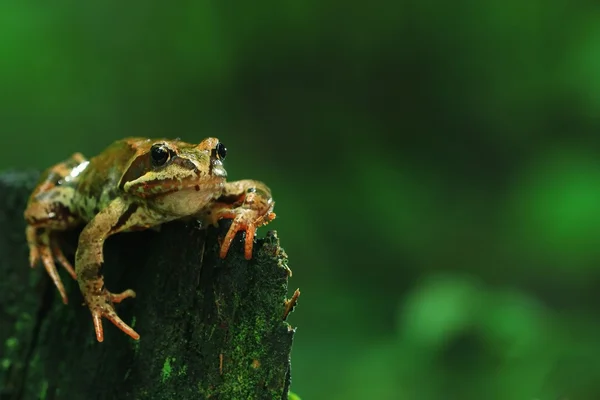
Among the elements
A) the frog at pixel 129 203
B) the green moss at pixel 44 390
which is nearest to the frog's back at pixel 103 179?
Answer: the frog at pixel 129 203

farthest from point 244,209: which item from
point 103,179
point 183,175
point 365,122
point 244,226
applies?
point 365,122

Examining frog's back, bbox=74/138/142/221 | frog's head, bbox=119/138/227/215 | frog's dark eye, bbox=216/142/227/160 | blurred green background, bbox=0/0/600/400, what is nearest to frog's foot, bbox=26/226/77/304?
frog's back, bbox=74/138/142/221

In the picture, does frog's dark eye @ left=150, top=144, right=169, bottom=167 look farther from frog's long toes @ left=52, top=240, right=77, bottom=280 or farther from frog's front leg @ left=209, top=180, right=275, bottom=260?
frog's long toes @ left=52, top=240, right=77, bottom=280

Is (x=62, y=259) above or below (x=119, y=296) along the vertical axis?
above

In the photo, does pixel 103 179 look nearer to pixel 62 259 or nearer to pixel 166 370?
pixel 62 259

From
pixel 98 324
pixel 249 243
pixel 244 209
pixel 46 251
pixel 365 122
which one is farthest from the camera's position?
pixel 365 122

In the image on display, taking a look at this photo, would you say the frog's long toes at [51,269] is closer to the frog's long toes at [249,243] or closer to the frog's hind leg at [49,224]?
the frog's hind leg at [49,224]

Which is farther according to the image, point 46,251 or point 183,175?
point 46,251
